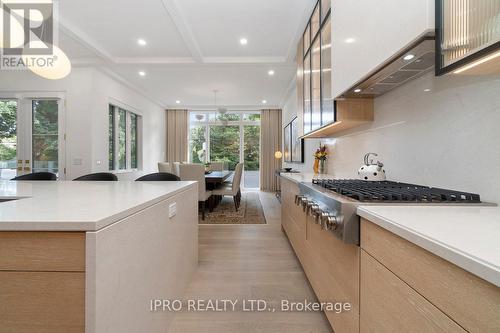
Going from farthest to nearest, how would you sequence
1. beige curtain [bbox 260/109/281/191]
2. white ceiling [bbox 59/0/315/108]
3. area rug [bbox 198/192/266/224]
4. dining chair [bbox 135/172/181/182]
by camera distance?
beige curtain [bbox 260/109/281/191]
area rug [bbox 198/192/266/224]
white ceiling [bbox 59/0/315/108]
dining chair [bbox 135/172/181/182]

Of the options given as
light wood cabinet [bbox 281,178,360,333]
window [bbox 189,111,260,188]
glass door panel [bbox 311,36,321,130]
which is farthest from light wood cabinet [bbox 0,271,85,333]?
window [bbox 189,111,260,188]

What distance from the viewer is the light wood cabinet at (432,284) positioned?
0.45 m

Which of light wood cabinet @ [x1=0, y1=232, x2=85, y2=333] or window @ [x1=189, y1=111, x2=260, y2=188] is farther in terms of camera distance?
window @ [x1=189, y1=111, x2=260, y2=188]

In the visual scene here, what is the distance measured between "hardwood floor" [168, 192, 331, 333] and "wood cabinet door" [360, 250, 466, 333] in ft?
2.46

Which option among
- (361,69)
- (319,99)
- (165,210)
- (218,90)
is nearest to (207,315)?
(165,210)

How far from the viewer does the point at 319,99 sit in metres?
2.35

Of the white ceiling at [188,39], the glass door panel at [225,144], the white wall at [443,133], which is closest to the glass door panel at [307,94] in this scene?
the white ceiling at [188,39]

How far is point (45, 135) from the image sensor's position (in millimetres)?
4473

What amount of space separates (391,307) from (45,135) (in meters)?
5.83

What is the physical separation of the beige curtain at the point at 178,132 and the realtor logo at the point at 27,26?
4384 mm

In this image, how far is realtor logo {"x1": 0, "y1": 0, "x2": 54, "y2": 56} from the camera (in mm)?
2051

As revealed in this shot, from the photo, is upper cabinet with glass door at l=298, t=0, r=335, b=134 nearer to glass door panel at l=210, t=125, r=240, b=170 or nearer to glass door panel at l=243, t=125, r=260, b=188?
glass door panel at l=243, t=125, r=260, b=188

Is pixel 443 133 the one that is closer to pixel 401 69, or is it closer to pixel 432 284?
pixel 401 69

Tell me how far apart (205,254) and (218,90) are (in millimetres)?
4621
